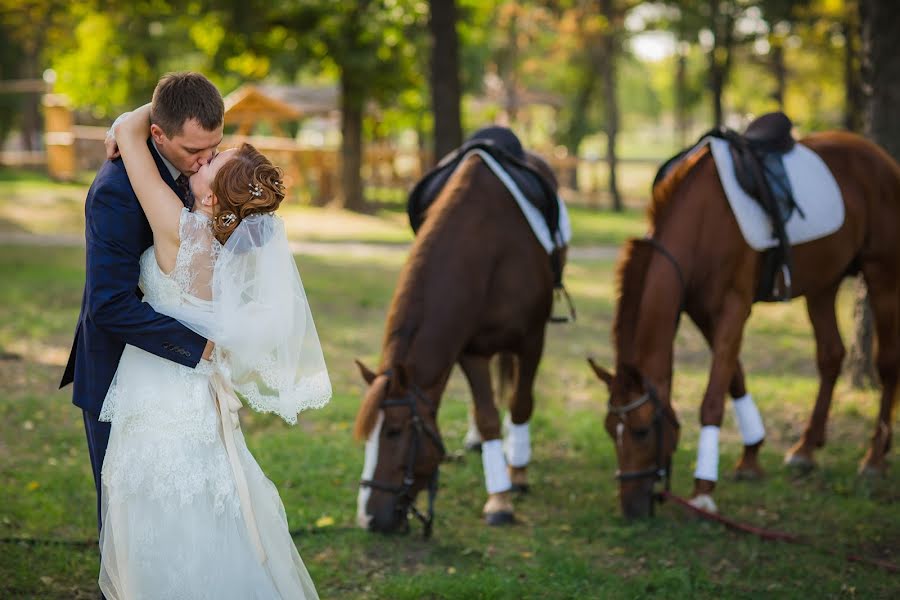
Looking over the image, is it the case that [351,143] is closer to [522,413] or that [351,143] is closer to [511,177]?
[511,177]

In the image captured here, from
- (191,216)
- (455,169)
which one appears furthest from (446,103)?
(191,216)

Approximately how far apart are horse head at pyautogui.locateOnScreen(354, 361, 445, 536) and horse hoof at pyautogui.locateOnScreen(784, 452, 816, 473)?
2871mm

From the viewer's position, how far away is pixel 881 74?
8.08 meters

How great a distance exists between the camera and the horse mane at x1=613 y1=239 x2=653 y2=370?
5824mm

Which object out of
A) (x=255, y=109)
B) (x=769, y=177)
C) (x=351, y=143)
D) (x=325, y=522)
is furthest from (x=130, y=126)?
(x=255, y=109)

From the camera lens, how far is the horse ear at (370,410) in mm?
4910

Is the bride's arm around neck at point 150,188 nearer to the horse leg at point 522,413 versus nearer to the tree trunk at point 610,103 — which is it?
the horse leg at point 522,413

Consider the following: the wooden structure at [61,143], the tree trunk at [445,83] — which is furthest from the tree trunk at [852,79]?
the wooden structure at [61,143]

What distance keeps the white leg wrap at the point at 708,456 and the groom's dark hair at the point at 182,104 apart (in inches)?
149

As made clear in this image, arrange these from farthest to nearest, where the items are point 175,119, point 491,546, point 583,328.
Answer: point 583,328 < point 491,546 < point 175,119

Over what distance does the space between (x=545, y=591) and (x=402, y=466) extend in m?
0.94

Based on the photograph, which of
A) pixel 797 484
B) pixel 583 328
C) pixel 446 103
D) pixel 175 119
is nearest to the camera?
pixel 175 119

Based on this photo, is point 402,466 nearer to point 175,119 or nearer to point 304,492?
point 304,492

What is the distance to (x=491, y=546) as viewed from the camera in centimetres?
538
